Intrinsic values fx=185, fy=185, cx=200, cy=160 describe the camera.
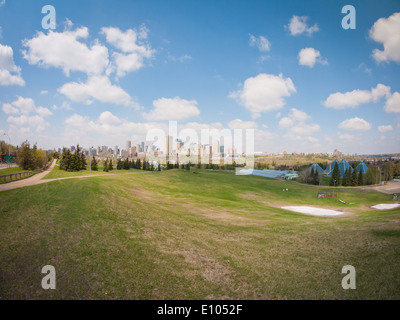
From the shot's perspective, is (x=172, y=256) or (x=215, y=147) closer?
(x=172, y=256)

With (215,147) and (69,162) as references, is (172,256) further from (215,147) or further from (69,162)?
(215,147)

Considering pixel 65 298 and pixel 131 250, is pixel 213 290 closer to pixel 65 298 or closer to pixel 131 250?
pixel 131 250

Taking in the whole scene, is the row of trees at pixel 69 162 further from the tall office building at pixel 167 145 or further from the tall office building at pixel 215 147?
the tall office building at pixel 215 147

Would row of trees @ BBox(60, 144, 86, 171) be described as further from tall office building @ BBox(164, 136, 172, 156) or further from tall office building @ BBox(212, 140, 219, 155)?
tall office building @ BBox(212, 140, 219, 155)

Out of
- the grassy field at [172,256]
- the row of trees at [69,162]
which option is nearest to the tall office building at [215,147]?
the row of trees at [69,162]

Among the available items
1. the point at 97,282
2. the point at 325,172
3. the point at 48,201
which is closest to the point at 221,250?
the point at 97,282

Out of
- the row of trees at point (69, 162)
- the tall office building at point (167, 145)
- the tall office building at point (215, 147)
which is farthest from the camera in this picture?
the tall office building at point (215, 147)

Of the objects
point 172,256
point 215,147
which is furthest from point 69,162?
point 215,147

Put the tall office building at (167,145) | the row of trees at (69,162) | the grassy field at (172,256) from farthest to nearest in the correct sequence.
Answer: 1. the tall office building at (167,145)
2. the row of trees at (69,162)
3. the grassy field at (172,256)

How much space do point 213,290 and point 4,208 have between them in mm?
16118

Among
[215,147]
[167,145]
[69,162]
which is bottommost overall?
[69,162]

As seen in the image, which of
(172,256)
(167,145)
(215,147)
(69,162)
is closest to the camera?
(172,256)

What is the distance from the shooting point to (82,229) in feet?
40.0

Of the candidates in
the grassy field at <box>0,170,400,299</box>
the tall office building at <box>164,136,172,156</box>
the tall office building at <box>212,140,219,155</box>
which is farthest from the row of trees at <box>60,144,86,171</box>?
the tall office building at <box>212,140,219,155</box>
